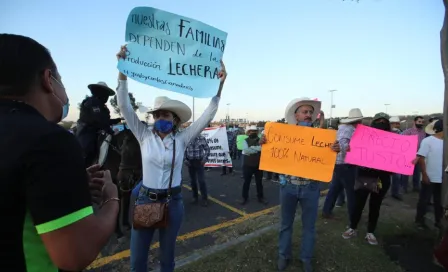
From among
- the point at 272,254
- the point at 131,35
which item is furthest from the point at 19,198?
the point at 272,254

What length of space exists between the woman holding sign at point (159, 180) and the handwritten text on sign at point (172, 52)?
165mm

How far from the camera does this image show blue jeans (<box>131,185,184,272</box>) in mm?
2470

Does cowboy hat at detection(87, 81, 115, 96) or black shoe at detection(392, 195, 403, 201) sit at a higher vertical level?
cowboy hat at detection(87, 81, 115, 96)

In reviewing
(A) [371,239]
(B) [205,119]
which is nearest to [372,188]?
(A) [371,239]

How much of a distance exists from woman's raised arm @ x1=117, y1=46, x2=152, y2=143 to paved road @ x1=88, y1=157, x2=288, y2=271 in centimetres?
191

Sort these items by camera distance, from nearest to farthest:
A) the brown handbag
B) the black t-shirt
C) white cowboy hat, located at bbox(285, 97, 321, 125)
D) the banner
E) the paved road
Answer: the black t-shirt
the brown handbag
white cowboy hat, located at bbox(285, 97, 321, 125)
the paved road
the banner

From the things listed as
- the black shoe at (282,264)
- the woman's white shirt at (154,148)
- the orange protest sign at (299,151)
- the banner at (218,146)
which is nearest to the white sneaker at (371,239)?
the black shoe at (282,264)

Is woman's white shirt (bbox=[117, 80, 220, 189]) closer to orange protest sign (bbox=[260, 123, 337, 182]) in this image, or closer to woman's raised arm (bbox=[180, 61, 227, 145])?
woman's raised arm (bbox=[180, 61, 227, 145])

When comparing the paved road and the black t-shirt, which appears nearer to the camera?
the black t-shirt

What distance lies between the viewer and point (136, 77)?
7.93 ft

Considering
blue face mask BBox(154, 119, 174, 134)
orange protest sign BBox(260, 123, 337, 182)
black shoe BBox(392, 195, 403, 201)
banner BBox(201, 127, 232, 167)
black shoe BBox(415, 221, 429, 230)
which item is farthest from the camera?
banner BBox(201, 127, 232, 167)

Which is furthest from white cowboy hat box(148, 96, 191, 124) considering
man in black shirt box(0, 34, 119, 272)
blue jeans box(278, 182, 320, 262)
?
man in black shirt box(0, 34, 119, 272)

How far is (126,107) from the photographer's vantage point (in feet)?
8.36

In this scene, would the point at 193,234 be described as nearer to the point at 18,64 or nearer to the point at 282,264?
the point at 282,264
